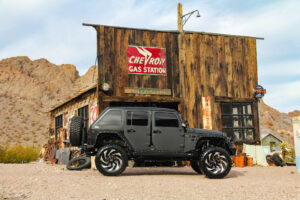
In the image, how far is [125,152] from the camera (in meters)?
10.8

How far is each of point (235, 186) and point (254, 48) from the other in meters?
11.9

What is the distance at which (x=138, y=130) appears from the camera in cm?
1096

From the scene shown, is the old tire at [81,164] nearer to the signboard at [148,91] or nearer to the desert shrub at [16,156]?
the signboard at [148,91]

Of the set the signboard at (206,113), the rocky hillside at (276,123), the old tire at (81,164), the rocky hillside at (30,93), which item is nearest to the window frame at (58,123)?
the old tire at (81,164)

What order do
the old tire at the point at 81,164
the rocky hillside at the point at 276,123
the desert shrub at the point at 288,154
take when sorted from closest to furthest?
the old tire at the point at 81,164 < the desert shrub at the point at 288,154 < the rocky hillside at the point at 276,123

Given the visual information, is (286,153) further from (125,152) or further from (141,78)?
(125,152)

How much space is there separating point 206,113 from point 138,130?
291 inches

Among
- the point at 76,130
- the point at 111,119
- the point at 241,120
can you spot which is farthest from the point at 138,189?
the point at 241,120

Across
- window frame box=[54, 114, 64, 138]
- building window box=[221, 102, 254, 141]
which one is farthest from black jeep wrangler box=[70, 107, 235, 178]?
window frame box=[54, 114, 64, 138]

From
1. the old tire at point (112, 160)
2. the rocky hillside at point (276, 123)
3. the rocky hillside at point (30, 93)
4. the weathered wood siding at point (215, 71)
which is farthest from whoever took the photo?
the rocky hillside at point (276, 123)

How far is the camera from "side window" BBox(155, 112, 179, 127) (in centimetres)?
1114

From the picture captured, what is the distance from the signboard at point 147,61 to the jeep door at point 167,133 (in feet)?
18.9

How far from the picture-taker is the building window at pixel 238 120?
18.0 m

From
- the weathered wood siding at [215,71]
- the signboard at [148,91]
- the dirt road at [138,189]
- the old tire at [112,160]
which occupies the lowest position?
the dirt road at [138,189]
